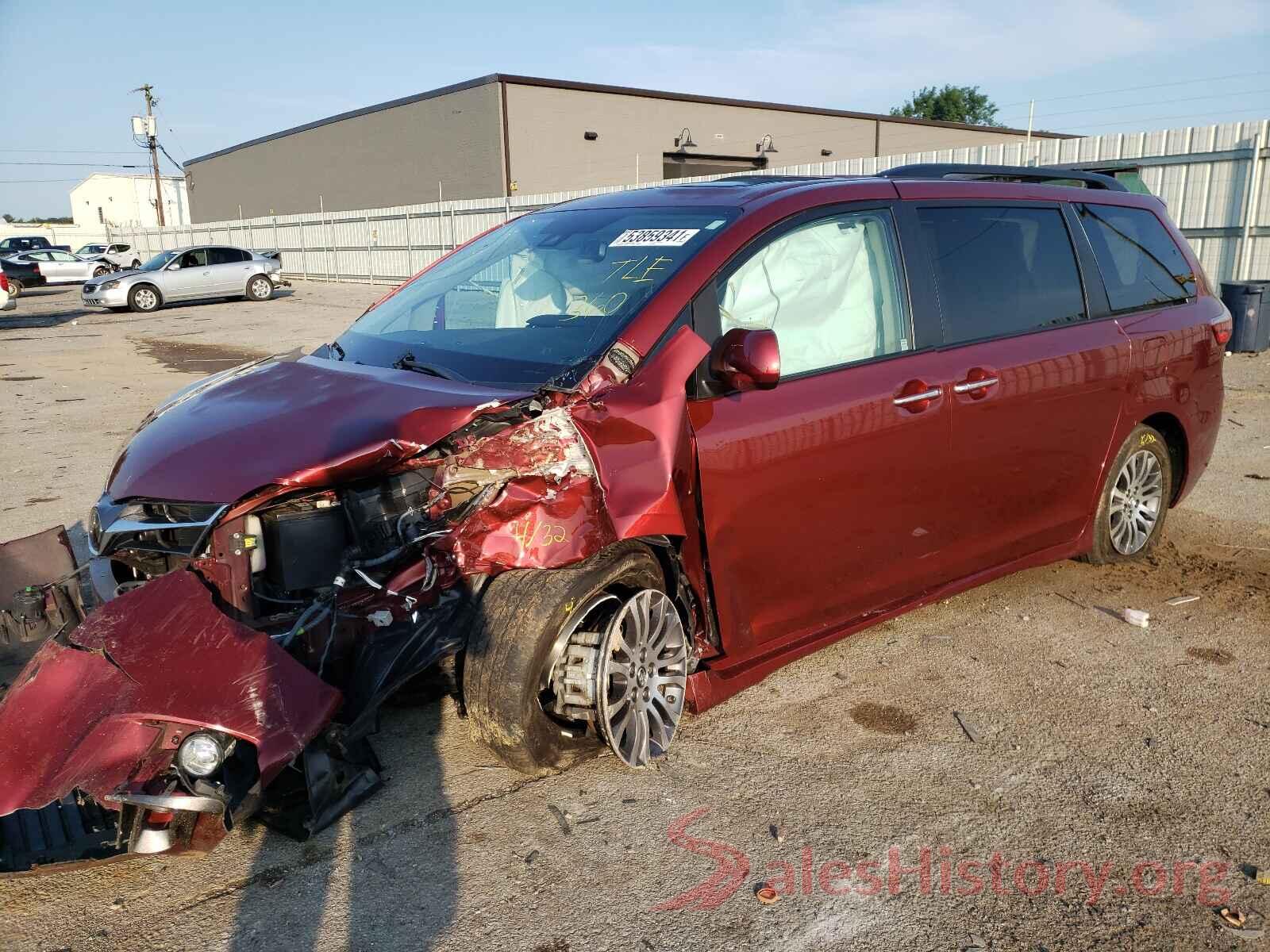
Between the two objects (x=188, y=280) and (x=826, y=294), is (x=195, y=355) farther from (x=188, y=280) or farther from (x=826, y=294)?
(x=826, y=294)

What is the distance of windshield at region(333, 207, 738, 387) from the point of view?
3.42 m

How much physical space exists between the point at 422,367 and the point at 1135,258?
12.2ft

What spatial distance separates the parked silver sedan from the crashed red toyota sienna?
74.9 ft

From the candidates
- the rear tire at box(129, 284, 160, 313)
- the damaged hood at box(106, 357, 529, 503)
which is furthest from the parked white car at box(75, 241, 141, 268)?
the damaged hood at box(106, 357, 529, 503)

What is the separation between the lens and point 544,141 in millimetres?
34375

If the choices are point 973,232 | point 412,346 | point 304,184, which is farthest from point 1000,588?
point 304,184

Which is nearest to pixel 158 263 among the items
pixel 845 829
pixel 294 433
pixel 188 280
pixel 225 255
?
pixel 188 280

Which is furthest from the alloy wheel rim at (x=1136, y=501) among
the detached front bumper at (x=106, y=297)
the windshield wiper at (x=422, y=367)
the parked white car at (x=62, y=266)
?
the parked white car at (x=62, y=266)

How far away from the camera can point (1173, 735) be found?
11.9 ft

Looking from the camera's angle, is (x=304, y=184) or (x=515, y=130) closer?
(x=515, y=130)

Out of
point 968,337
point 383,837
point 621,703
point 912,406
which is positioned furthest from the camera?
point 968,337

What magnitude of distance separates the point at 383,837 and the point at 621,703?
0.83 m

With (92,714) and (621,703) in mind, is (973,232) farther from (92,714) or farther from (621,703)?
(92,714)

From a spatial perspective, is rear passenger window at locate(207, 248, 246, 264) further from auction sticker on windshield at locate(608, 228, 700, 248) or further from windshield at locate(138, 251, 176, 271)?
auction sticker on windshield at locate(608, 228, 700, 248)
